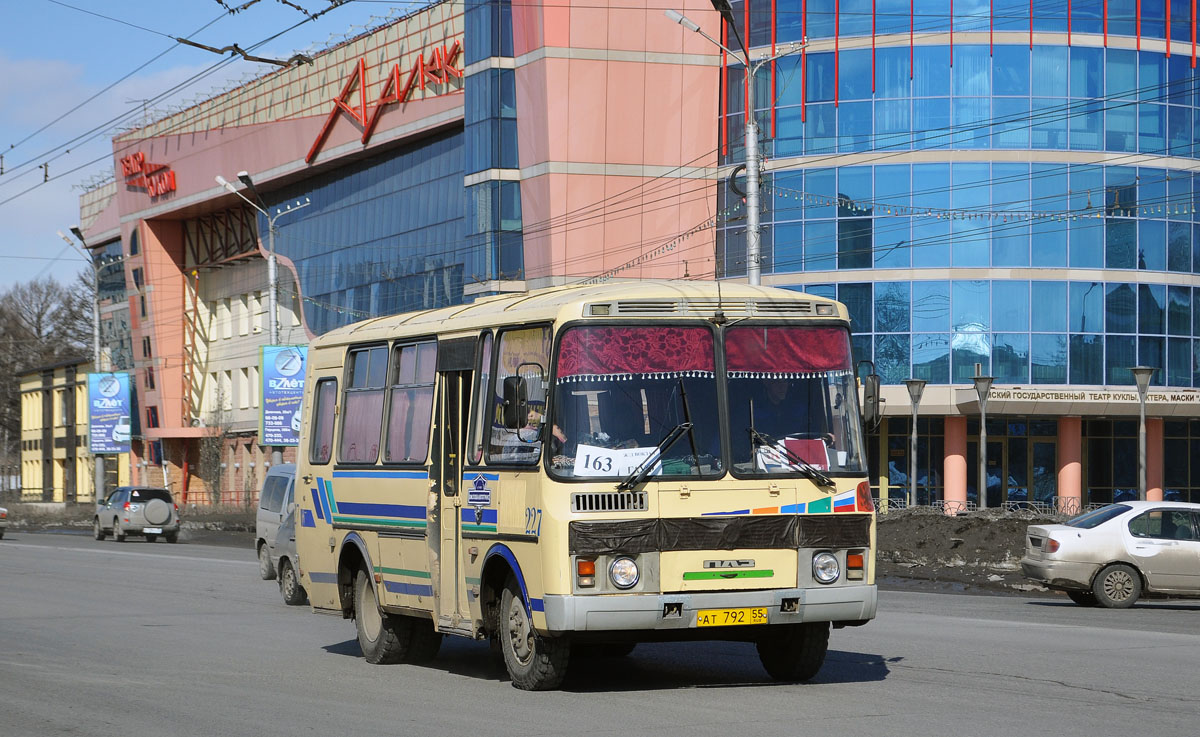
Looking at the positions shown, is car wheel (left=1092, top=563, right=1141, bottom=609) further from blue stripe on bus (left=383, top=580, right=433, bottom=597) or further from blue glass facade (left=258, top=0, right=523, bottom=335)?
blue glass facade (left=258, top=0, right=523, bottom=335)

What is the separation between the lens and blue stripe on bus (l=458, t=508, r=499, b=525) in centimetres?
1195

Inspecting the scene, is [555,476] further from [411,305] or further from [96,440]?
[96,440]

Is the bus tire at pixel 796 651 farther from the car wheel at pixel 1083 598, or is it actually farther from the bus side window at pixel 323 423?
the car wheel at pixel 1083 598

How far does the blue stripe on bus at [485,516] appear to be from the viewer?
11.9m

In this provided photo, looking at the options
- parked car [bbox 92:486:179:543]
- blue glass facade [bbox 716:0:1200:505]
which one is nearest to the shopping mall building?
blue glass facade [bbox 716:0:1200:505]

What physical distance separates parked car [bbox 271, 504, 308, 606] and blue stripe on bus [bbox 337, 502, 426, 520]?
7202 millimetres

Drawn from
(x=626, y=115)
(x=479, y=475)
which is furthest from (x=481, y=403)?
(x=626, y=115)

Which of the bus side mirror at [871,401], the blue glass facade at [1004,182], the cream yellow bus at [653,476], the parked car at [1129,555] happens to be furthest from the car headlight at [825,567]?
the blue glass facade at [1004,182]

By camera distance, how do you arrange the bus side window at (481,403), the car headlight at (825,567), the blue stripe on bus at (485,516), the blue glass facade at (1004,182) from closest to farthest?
the car headlight at (825,567)
the blue stripe on bus at (485,516)
the bus side window at (481,403)
the blue glass facade at (1004,182)

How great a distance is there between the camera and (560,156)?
56156 millimetres

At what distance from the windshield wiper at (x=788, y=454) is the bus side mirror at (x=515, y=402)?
1.58 meters

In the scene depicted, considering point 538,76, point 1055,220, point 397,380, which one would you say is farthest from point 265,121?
point 397,380

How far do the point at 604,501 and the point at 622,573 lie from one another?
1.61 ft

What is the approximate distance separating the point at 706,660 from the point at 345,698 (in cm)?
353
